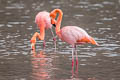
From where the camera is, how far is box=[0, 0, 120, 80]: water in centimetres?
1034

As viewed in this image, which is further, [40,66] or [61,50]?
[61,50]

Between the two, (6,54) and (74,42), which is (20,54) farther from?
(74,42)

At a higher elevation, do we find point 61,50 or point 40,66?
point 61,50

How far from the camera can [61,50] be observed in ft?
43.4

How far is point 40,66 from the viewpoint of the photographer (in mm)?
11094

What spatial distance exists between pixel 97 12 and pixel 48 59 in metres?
9.62

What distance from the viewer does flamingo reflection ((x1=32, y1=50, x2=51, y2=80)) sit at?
394 inches

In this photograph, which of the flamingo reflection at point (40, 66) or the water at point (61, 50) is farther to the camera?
the water at point (61, 50)

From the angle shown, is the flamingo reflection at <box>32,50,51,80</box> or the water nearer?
the flamingo reflection at <box>32,50,51,80</box>

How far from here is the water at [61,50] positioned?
1034 centimetres

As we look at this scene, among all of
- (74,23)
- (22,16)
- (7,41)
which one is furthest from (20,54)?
(22,16)

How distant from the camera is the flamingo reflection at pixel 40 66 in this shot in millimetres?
10009

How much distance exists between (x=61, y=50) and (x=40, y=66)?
2237 millimetres

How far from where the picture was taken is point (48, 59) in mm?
11992
